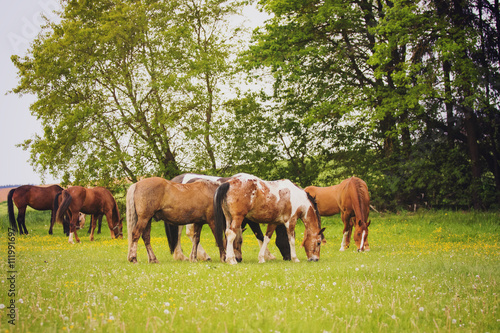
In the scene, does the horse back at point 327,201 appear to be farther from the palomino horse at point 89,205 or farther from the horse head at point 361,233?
the palomino horse at point 89,205

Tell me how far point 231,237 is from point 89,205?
1247 cm

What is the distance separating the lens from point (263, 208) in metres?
11.6

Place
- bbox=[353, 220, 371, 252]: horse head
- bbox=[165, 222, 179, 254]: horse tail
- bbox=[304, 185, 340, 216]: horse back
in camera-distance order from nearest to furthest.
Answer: bbox=[165, 222, 179, 254]: horse tail < bbox=[353, 220, 371, 252]: horse head < bbox=[304, 185, 340, 216]: horse back

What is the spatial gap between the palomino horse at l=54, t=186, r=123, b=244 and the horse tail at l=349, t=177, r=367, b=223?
11753mm

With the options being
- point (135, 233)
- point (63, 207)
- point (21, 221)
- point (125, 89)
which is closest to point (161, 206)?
point (135, 233)

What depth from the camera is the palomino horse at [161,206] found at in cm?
1104

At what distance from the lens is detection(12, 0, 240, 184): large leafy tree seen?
30500 millimetres

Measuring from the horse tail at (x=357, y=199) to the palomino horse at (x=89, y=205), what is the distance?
11.8m

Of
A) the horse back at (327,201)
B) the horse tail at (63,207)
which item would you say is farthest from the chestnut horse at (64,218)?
the horse back at (327,201)

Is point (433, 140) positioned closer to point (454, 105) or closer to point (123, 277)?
point (454, 105)

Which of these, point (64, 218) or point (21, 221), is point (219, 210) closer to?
point (64, 218)

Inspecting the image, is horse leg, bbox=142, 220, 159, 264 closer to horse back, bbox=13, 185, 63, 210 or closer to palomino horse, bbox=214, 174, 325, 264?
palomino horse, bbox=214, 174, 325, 264

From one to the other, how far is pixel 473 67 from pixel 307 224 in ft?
46.3

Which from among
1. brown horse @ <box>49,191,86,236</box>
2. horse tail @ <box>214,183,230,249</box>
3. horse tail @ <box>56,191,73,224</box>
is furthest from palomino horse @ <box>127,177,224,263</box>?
brown horse @ <box>49,191,86,236</box>
